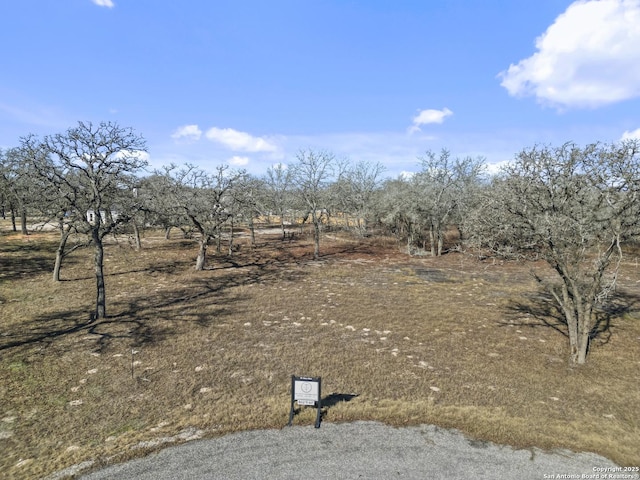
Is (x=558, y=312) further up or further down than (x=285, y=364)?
further up

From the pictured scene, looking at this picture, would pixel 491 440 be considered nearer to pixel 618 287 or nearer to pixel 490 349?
pixel 490 349

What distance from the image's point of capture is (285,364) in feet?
36.2

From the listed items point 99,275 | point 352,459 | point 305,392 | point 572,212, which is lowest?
point 352,459

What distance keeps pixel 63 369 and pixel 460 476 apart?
11.3m

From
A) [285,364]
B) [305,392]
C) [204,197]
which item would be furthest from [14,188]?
[305,392]

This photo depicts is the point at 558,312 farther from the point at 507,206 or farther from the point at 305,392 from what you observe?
the point at 305,392

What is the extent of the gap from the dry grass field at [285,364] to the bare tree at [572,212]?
120 inches

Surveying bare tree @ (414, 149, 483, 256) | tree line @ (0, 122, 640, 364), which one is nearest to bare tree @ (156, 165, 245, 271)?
tree line @ (0, 122, 640, 364)

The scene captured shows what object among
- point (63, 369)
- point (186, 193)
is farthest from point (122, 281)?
point (63, 369)

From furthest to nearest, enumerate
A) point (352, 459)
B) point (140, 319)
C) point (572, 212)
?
point (140, 319) < point (572, 212) < point (352, 459)

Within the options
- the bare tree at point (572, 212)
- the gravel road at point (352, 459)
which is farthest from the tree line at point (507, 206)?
the gravel road at point (352, 459)

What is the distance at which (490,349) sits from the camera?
12289 mm

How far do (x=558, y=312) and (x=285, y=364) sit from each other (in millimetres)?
13537

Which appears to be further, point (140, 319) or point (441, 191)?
point (441, 191)
